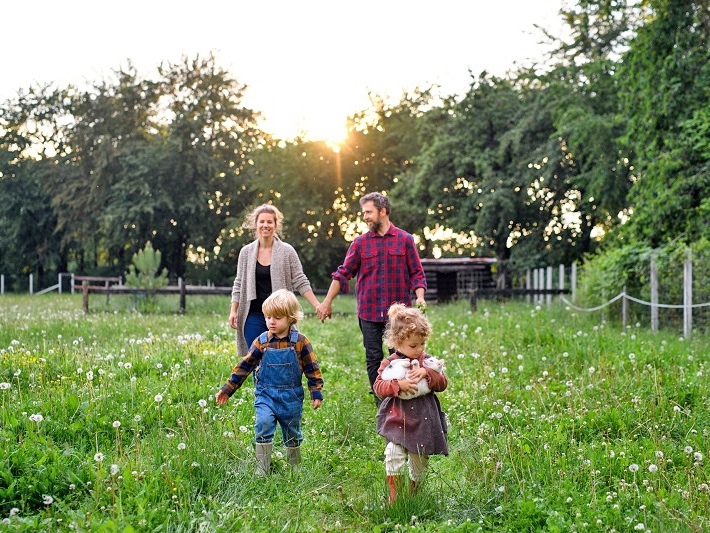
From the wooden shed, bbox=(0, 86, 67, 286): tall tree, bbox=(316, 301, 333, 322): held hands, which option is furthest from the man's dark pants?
bbox=(0, 86, 67, 286): tall tree

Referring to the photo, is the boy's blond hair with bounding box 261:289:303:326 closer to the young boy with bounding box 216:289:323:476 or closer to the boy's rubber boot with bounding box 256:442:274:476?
the young boy with bounding box 216:289:323:476

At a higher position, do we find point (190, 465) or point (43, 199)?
point (43, 199)

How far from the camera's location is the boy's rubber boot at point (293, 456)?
521cm

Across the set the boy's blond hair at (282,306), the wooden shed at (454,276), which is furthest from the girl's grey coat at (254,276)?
the wooden shed at (454,276)

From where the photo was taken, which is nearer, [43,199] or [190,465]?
[190,465]

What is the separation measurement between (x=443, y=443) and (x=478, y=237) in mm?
31614

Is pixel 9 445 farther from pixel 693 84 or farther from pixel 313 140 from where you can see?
pixel 313 140

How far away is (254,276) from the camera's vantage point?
680 cm

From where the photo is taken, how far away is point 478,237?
3556 centimetres

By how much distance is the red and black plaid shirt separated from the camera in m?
7.21

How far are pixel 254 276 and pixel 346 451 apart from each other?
1.89 metres

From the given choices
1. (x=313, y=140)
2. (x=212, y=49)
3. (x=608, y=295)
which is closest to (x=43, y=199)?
(x=212, y=49)

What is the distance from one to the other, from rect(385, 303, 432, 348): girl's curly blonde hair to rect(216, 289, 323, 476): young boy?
810 mm

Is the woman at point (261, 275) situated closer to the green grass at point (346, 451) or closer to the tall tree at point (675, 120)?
the green grass at point (346, 451)
